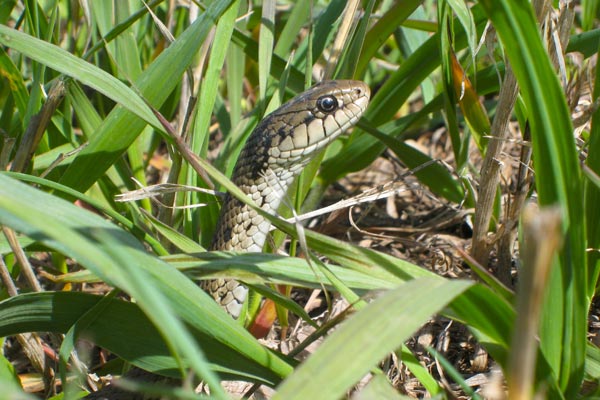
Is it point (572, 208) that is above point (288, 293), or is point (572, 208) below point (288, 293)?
above

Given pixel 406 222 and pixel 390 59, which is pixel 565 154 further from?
pixel 390 59

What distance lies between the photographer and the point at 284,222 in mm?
1551

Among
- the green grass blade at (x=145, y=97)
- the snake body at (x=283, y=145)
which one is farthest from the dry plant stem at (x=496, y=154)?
the green grass blade at (x=145, y=97)

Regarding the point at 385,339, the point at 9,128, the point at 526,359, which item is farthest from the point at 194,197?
the point at 526,359

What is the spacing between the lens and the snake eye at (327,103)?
2383mm

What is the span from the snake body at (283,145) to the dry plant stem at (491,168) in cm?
49

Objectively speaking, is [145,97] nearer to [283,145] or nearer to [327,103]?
[283,145]

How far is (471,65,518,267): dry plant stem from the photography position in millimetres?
2033

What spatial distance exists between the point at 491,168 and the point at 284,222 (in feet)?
2.64

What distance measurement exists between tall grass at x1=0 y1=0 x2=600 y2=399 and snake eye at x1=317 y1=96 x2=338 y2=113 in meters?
0.17

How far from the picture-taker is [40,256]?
118 inches

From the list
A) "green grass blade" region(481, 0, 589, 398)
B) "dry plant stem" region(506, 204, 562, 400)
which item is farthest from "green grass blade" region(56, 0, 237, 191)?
"dry plant stem" region(506, 204, 562, 400)

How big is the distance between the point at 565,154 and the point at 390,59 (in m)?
2.33

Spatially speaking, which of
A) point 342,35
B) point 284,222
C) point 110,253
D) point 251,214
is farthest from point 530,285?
point 342,35
